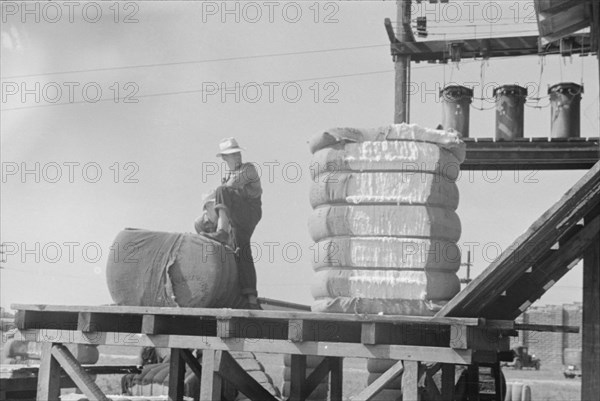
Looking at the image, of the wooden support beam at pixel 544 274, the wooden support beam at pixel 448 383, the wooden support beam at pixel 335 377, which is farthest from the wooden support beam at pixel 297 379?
the wooden support beam at pixel 544 274

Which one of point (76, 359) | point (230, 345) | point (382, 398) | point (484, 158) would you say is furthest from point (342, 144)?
point (484, 158)

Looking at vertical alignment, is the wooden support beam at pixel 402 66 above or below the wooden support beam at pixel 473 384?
above

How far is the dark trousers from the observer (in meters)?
9.87

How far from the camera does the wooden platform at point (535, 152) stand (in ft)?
55.0

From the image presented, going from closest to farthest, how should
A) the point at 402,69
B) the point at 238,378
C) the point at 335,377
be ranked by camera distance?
the point at 238,378
the point at 335,377
the point at 402,69

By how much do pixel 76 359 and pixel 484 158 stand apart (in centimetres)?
926

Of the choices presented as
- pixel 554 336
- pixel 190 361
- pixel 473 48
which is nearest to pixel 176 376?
pixel 190 361

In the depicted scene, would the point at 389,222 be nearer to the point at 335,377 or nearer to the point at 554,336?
the point at 335,377

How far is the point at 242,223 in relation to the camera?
32.8 feet

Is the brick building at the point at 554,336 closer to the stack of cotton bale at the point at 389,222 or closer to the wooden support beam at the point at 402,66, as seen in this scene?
the wooden support beam at the point at 402,66

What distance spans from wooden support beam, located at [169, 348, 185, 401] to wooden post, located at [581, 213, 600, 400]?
4.26 metres

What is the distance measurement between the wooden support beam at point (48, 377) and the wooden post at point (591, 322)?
5105 millimetres

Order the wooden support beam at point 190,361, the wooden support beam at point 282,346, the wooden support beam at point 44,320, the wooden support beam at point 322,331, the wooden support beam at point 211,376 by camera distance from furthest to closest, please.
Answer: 1. the wooden support beam at point 190,361
2. the wooden support beam at point 44,320
3. the wooden support beam at point 211,376
4. the wooden support beam at point 322,331
5. the wooden support beam at point 282,346

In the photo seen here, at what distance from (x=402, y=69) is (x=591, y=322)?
9506mm
